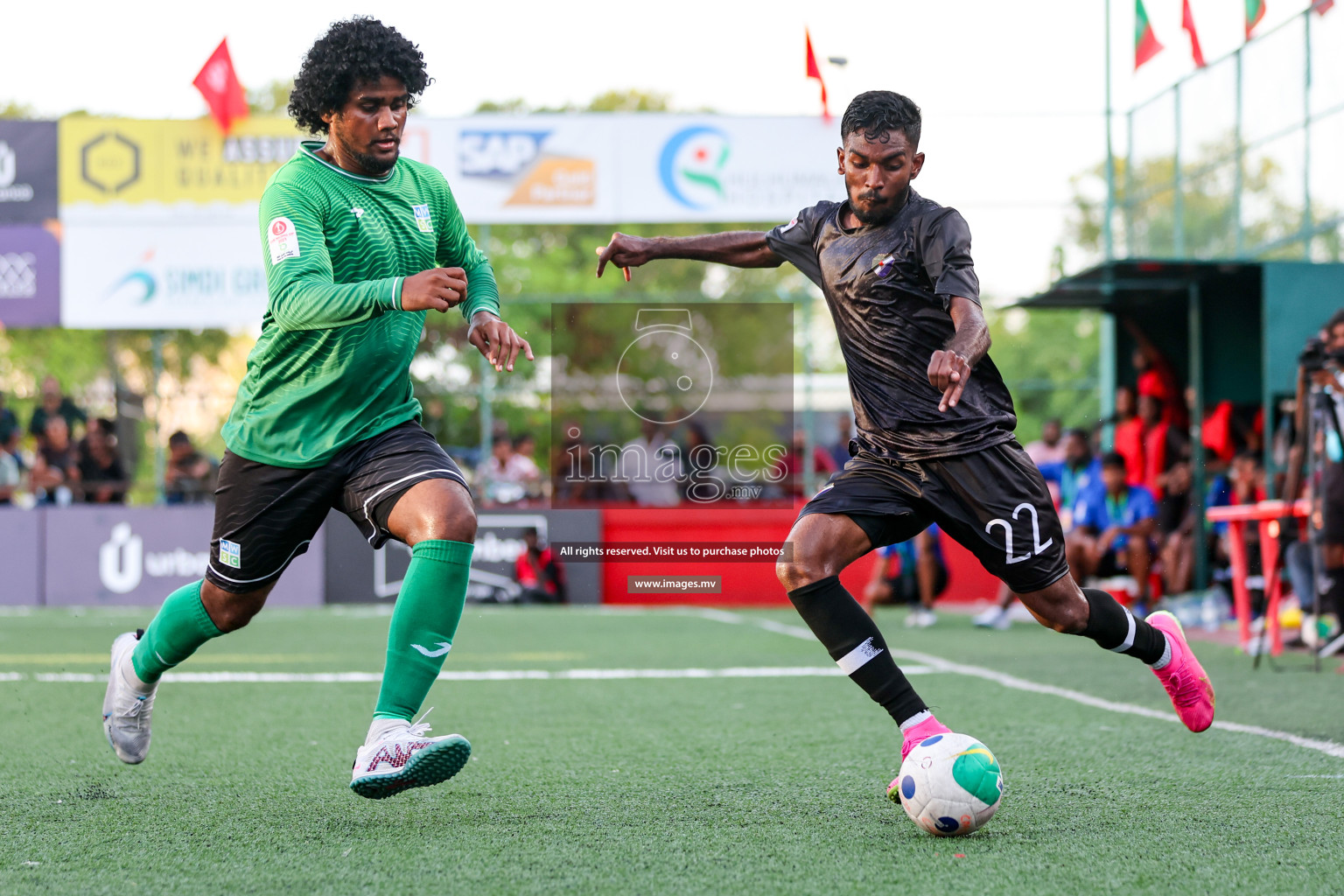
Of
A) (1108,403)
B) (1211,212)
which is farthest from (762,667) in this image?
(1108,403)

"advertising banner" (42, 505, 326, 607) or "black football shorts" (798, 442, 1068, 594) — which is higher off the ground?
"black football shorts" (798, 442, 1068, 594)

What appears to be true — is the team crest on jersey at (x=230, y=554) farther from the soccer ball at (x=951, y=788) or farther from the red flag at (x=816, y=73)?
the red flag at (x=816, y=73)

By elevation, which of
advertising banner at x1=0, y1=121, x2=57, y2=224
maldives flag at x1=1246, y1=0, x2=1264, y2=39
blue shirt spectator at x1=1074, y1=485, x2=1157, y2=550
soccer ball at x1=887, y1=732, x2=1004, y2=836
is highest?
maldives flag at x1=1246, y1=0, x2=1264, y2=39

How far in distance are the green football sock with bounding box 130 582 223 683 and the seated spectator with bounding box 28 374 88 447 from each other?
13.5 meters

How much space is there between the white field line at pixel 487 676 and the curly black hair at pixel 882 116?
4.48 meters

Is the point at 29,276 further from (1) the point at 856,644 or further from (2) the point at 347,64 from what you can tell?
(1) the point at 856,644

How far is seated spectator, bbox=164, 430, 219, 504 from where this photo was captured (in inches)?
655

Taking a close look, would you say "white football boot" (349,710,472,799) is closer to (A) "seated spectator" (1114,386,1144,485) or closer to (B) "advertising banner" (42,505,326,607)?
(A) "seated spectator" (1114,386,1144,485)

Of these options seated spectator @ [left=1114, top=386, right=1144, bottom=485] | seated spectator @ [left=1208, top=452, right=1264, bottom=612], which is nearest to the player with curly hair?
seated spectator @ [left=1208, top=452, right=1264, bottom=612]

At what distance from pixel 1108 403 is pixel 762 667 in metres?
9.68

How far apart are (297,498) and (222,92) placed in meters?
14.9

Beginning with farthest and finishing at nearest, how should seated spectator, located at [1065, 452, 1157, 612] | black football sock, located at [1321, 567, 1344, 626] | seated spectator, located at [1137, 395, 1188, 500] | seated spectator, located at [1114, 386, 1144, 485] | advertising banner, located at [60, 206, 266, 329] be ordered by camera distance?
advertising banner, located at [60, 206, 266, 329]
seated spectator, located at [1114, 386, 1144, 485]
seated spectator, located at [1137, 395, 1188, 500]
seated spectator, located at [1065, 452, 1157, 612]
black football sock, located at [1321, 567, 1344, 626]

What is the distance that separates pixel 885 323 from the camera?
409 centimetres

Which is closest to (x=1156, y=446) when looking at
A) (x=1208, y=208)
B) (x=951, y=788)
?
(x=1208, y=208)
